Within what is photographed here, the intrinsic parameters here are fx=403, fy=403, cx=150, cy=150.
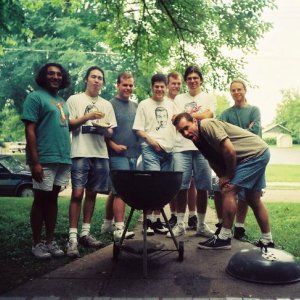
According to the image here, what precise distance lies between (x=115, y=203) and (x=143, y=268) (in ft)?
4.19

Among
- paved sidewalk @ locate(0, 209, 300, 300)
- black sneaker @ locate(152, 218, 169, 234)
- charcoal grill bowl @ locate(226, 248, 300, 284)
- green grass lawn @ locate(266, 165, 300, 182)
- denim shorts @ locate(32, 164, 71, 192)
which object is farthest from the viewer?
green grass lawn @ locate(266, 165, 300, 182)

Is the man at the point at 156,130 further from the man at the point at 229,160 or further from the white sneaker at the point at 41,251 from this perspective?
the white sneaker at the point at 41,251

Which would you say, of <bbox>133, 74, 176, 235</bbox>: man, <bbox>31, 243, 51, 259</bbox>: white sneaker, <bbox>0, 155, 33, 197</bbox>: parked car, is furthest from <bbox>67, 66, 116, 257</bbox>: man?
<bbox>0, 155, 33, 197</bbox>: parked car

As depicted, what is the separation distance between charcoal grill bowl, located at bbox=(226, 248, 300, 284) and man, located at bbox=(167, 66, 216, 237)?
59.2 inches

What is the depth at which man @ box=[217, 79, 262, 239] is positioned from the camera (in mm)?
4965

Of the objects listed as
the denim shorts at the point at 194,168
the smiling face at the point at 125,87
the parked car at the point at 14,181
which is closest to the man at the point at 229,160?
the denim shorts at the point at 194,168

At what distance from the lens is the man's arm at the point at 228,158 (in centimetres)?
406

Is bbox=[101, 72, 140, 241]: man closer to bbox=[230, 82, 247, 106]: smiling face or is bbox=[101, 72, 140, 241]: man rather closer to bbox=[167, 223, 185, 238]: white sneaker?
bbox=[167, 223, 185, 238]: white sneaker

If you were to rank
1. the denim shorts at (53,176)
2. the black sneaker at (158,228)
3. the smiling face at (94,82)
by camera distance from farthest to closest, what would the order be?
1. the black sneaker at (158,228)
2. the smiling face at (94,82)
3. the denim shorts at (53,176)

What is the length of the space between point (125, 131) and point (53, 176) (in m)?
1.25

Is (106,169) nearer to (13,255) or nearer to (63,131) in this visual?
(63,131)

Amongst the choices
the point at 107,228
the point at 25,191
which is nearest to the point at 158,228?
the point at 107,228

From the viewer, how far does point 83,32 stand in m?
22.1

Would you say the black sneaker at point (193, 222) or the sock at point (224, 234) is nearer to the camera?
the sock at point (224, 234)
